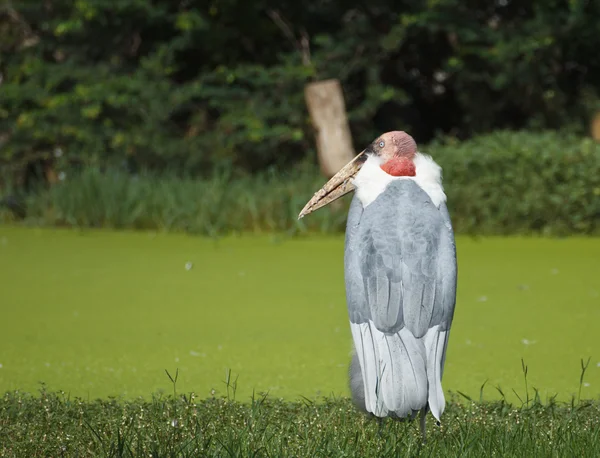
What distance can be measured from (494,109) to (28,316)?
716 centimetres

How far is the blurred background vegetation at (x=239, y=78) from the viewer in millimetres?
10430

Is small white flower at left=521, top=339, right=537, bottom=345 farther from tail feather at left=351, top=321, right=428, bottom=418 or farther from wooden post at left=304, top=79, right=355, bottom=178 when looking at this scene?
wooden post at left=304, top=79, right=355, bottom=178

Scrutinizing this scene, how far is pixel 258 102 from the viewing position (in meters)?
10.7

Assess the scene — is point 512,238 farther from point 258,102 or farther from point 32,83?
point 32,83

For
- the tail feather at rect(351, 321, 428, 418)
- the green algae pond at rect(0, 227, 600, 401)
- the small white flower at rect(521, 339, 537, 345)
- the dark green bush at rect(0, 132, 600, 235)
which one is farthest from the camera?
the dark green bush at rect(0, 132, 600, 235)

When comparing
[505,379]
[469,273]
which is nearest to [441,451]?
[505,379]

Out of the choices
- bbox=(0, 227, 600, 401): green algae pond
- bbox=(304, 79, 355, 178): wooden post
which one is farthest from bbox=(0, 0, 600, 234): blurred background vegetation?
bbox=(0, 227, 600, 401): green algae pond

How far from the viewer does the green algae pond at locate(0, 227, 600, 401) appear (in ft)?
13.6

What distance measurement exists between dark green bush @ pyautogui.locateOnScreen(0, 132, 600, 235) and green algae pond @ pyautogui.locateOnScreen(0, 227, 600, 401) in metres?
0.36

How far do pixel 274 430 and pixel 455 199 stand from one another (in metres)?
5.61

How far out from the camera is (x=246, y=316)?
5.41m

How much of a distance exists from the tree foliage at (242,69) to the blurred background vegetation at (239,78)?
0.02 metres

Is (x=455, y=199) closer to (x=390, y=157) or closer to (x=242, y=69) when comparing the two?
(x=242, y=69)

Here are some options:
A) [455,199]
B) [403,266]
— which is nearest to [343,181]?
[403,266]
